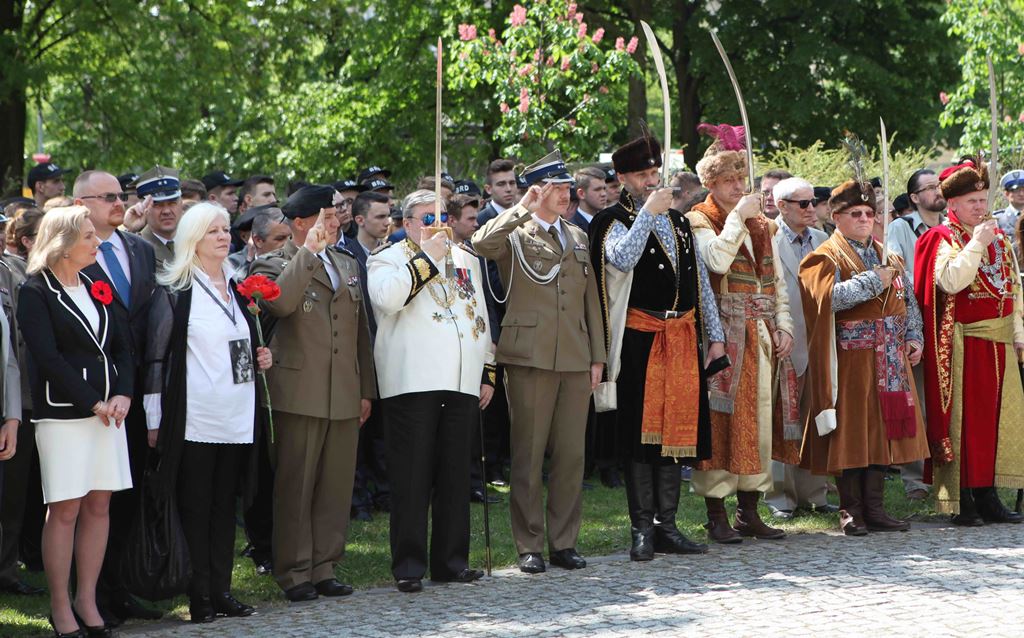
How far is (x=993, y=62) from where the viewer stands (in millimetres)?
21359

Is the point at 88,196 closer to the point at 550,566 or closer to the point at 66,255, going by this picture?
the point at 66,255

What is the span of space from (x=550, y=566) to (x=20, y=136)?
13.7 meters

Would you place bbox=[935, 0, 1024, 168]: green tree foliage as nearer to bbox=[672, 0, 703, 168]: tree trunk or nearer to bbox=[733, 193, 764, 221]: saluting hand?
bbox=[672, 0, 703, 168]: tree trunk

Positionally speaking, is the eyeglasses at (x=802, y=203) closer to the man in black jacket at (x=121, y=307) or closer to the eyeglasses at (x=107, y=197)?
the man in black jacket at (x=121, y=307)

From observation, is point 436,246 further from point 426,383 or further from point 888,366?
point 888,366

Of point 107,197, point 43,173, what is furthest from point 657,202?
point 43,173

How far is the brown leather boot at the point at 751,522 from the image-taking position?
27.8ft

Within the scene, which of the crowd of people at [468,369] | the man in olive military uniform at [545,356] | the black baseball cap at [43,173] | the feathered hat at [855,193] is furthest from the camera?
the black baseball cap at [43,173]

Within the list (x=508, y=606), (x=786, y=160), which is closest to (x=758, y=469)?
(x=508, y=606)

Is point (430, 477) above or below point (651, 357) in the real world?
below

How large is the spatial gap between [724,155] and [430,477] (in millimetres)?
2654

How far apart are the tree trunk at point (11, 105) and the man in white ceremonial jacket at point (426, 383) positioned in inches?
462

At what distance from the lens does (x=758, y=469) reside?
27.2 feet

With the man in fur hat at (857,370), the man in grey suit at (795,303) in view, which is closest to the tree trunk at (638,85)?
the man in grey suit at (795,303)
